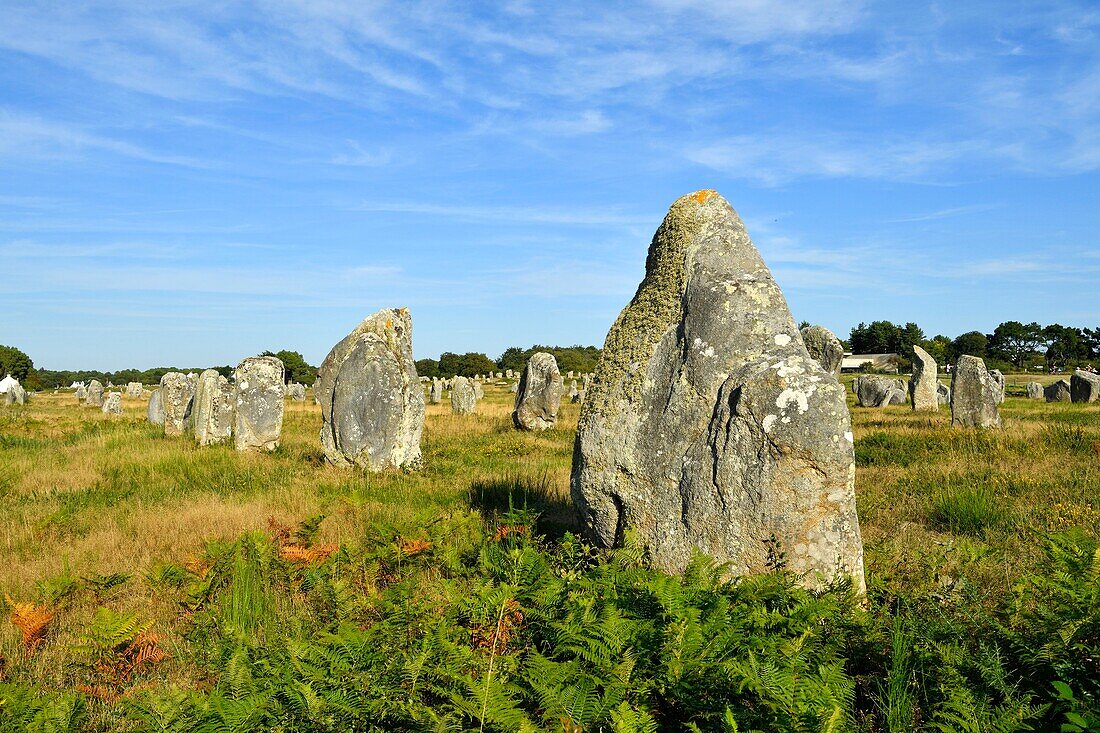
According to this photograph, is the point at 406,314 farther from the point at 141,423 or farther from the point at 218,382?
the point at 141,423

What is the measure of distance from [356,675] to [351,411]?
947 centimetres

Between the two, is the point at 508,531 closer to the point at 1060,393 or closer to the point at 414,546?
the point at 414,546

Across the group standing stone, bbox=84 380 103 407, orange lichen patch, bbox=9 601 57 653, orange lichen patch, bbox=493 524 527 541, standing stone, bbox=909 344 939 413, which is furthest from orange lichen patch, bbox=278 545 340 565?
standing stone, bbox=84 380 103 407

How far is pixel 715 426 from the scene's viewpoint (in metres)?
5.53

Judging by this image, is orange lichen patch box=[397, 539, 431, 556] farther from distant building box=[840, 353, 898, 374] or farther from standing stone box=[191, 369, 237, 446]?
distant building box=[840, 353, 898, 374]

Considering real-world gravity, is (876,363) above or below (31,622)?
above

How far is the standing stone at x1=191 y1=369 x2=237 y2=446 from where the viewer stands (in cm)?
1739

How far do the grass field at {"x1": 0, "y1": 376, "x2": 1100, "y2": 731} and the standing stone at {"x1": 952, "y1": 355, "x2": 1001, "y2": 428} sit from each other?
9.41m

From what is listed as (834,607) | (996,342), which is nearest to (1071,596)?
(834,607)

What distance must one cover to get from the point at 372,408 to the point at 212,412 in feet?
22.2

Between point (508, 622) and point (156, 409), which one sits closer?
point (508, 622)

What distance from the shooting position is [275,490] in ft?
34.1

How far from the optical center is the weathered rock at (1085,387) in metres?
29.6

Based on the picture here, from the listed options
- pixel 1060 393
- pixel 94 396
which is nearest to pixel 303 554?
pixel 1060 393
